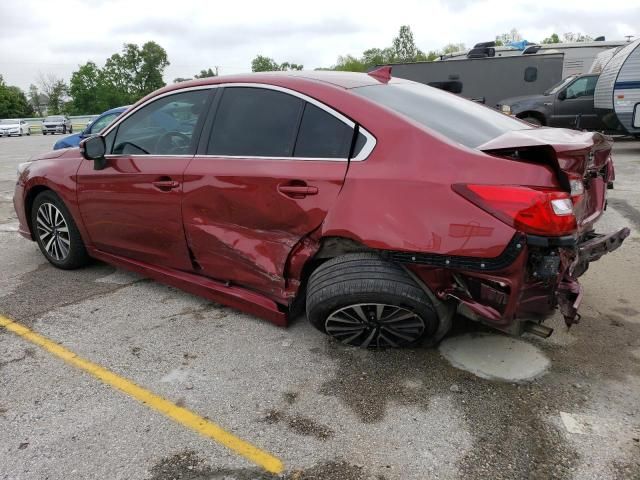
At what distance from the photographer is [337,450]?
90.0 inches

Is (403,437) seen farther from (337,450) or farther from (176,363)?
(176,363)

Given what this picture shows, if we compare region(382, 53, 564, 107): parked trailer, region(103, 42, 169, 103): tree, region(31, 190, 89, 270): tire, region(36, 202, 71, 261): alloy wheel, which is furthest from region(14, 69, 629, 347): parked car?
region(103, 42, 169, 103): tree

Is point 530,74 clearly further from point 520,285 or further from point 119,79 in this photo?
point 119,79

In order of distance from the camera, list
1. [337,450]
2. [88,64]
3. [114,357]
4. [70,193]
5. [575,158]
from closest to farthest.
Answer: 1. [337,450]
2. [575,158]
3. [114,357]
4. [70,193]
5. [88,64]

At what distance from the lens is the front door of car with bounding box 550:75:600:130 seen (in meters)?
13.4

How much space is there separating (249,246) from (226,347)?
62 centimetres

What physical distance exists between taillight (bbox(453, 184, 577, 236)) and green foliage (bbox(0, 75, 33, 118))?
264ft

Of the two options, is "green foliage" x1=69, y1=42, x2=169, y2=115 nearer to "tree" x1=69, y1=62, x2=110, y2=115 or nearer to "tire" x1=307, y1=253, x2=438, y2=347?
"tree" x1=69, y1=62, x2=110, y2=115

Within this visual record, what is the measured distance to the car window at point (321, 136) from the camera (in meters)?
2.84

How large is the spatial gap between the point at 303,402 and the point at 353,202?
103cm

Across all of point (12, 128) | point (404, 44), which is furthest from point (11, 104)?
point (404, 44)

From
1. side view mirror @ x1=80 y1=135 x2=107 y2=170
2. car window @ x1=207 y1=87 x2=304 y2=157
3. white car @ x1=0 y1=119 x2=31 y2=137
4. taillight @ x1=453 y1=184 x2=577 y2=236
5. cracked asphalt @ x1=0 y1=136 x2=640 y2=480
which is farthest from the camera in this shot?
white car @ x1=0 y1=119 x2=31 y2=137

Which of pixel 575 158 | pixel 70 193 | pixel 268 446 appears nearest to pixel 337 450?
pixel 268 446

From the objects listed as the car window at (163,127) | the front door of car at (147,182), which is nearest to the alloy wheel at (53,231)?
the front door of car at (147,182)
